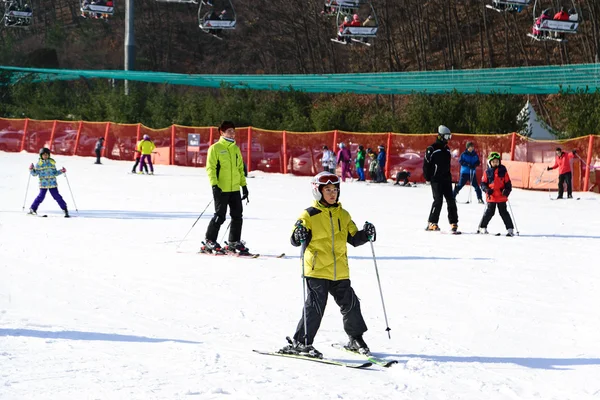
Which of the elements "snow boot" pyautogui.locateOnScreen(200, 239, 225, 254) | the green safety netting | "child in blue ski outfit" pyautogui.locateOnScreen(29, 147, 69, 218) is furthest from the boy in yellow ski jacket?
the green safety netting

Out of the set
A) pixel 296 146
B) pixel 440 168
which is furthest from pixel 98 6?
pixel 440 168

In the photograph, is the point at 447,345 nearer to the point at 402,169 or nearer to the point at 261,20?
the point at 402,169

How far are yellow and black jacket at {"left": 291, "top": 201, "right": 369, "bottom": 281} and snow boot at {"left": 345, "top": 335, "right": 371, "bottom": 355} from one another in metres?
0.44

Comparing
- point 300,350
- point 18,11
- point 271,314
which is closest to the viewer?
point 300,350

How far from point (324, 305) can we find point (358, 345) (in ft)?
1.27

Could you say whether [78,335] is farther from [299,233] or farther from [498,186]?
Result: [498,186]

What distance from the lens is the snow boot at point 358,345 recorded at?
20.7 ft

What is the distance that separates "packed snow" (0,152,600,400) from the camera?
5602mm

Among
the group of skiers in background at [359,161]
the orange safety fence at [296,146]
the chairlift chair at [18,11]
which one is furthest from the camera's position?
the chairlift chair at [18,11]

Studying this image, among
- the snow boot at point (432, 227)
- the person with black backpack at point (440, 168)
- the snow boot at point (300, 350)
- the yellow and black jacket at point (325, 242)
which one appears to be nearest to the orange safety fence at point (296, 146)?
the snow boot at point (432, 227)

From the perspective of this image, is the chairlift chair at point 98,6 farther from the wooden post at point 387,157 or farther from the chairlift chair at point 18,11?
the wooden post at point 387,157

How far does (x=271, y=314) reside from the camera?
7.84 m

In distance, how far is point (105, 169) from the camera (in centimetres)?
3061

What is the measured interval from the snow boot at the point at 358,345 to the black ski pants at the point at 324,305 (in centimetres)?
5
